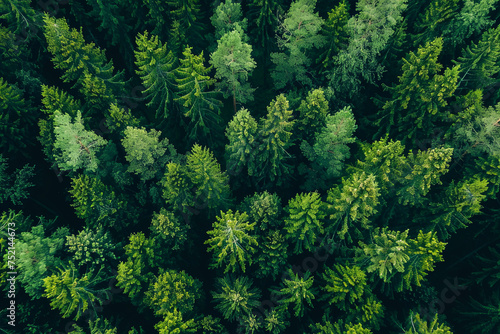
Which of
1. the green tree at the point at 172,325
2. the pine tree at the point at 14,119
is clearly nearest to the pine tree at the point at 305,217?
the green tree at the point at 172,325

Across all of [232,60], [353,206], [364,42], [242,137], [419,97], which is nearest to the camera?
[353,206]

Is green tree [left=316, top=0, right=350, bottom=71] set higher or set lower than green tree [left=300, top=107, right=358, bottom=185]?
higher

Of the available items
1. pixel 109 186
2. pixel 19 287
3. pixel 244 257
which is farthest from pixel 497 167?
pixel 19 287

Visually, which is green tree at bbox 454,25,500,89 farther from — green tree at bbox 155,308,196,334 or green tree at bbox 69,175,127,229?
green tree at bbox 69,175,127,229

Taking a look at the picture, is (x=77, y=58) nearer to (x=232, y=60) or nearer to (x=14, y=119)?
(x=14, y=119)

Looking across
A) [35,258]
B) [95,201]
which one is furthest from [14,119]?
[35,258]

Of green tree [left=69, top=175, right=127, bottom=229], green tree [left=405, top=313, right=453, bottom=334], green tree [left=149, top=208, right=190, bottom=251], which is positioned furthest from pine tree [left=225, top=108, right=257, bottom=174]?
green tree [left=405, top=313, right=453, bottom=334]
